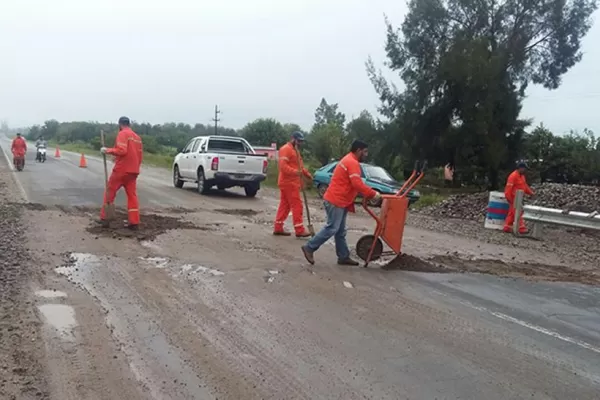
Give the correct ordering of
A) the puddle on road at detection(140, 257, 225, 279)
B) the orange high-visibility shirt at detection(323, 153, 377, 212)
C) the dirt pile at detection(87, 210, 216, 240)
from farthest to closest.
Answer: the dirt pile at detection(87, 210, 216, 240) < the orange high-visibility shirt at detection(323, 153, 377, 212) < the puddle on road at detection(140, 257, 225, 279)

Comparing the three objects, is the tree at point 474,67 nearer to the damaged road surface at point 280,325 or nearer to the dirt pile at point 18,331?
the damaged road surface at point 280,325

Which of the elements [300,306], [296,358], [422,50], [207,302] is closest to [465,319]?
[300,306]

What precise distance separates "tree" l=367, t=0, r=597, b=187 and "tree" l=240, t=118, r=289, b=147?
42.8 m

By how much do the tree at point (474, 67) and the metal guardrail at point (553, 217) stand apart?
22.1 meters

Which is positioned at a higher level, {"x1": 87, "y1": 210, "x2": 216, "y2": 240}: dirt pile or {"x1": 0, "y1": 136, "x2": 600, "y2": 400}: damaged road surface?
{"x1": 0, "y1": 136, "x2": 600, "y2": 400}: damaged road surface

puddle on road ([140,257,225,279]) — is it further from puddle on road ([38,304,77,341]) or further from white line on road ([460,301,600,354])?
white line on road ([460,301,600,354])

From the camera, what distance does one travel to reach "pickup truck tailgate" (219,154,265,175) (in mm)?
18234

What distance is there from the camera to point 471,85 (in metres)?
34.8

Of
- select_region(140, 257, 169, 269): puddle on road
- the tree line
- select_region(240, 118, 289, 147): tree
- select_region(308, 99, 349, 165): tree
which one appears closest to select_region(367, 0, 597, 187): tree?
the tree line

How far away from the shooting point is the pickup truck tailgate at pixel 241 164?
18.2m

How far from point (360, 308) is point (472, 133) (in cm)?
3149

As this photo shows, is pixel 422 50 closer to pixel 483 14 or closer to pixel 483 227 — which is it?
pixel 483 14

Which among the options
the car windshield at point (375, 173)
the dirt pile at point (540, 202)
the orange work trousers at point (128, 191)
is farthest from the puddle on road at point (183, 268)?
the car windshield at point (375, 173)

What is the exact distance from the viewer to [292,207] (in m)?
11.0
